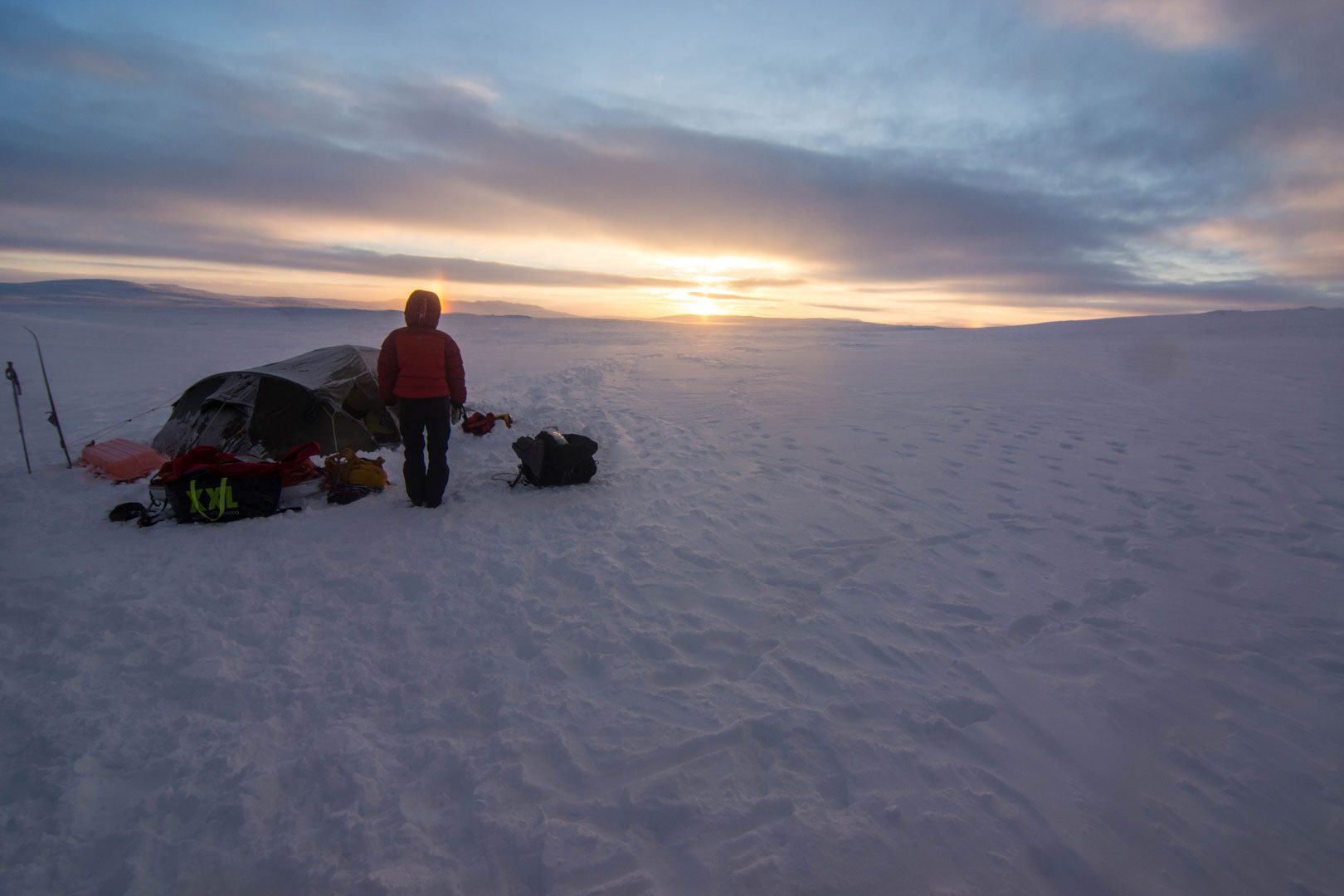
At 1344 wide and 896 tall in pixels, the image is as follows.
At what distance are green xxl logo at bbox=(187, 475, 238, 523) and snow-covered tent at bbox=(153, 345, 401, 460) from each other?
2197mm

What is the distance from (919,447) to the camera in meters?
9.02

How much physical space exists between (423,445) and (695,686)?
4.23 meters

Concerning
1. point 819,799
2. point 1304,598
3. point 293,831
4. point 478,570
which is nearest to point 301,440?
point 478,570

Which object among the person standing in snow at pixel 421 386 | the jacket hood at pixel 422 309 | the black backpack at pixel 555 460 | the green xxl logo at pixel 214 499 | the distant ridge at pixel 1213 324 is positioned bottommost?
the green xxl logo at pixel 214 499

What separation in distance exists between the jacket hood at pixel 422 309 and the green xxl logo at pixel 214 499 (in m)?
2.29

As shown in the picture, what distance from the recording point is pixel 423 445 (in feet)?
21.5

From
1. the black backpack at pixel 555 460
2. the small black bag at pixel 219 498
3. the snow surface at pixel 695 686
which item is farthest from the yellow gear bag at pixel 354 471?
the black backpack at pixel 555 460

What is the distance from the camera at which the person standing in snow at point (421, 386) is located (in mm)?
6273

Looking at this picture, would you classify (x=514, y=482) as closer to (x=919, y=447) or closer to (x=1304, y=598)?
(x=919, y=447)

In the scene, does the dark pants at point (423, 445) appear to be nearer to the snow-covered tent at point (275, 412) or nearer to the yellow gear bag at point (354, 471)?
the yellow gear bag at point (354, 471)

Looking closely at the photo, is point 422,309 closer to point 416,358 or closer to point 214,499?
point 416,358

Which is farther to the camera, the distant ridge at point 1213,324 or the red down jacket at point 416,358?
the distant ridge at point 1213,324

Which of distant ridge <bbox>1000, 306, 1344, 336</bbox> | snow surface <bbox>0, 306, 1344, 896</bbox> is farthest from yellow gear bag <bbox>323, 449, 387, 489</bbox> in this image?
distant ridge <bbox>1000, 306, 1344, 336</bbox>

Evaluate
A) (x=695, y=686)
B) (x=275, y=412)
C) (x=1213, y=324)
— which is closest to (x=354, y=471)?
(x=275, y=412)
